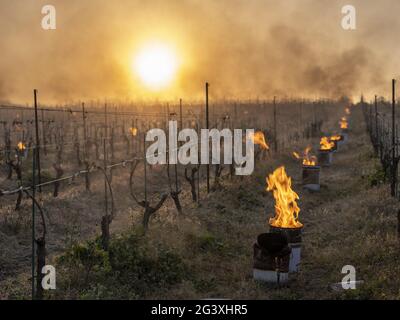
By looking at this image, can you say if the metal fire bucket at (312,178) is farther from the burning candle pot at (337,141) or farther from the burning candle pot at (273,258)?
the burning candle pot at (337,141)

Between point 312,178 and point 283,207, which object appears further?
point 312,178

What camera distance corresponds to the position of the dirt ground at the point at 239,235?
8.87m

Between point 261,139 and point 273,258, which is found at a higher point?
point 261,139

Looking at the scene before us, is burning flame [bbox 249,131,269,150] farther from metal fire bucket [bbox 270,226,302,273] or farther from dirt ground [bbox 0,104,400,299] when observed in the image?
metal fire bucket [bbox 270,226,302,273]

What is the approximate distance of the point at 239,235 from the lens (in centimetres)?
1250

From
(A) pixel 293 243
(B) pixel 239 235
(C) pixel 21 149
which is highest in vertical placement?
(C) pixel 21 149

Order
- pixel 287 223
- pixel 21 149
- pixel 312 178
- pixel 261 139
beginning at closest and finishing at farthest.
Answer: pixel 287 223
pixel 312 178
pixel 21 149
pixel 261 139

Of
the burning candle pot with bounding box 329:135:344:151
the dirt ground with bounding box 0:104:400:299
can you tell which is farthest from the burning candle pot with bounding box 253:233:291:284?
the burning candle pot with bounding box 329:135:344:151

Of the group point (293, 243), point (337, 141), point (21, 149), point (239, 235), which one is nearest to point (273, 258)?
point (293, 243)

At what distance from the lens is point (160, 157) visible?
24281 millimetres

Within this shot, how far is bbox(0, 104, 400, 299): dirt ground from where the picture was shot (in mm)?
8867

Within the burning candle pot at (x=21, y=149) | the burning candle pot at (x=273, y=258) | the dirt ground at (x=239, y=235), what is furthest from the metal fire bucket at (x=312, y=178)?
the burning candle pot at (x=21, y=149)

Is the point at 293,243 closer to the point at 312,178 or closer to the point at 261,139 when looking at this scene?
the point at 312,178

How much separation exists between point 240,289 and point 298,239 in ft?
6.64
